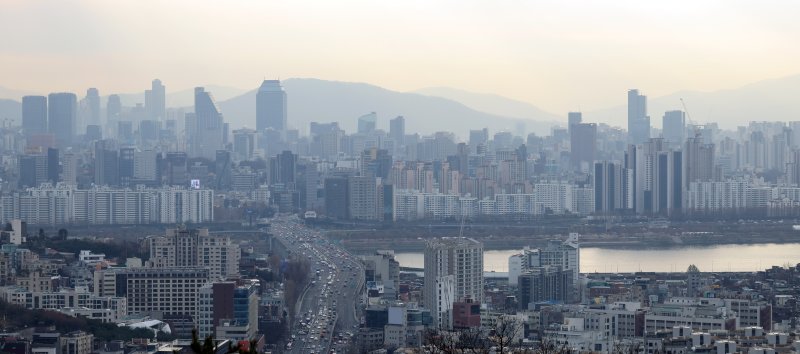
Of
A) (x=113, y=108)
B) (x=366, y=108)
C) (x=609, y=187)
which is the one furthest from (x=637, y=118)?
(x=609, y=187)

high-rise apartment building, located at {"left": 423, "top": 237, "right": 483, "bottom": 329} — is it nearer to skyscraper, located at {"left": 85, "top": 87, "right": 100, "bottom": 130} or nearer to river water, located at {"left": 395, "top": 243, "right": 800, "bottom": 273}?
river water, located at {"left": 395, "top": 243, "right": 800, "bottom": 273}

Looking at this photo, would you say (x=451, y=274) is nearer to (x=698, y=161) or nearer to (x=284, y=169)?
(x=698, y=161)

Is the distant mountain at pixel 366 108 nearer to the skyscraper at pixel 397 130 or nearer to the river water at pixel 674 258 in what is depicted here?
the skyscraper at pixel 397 130

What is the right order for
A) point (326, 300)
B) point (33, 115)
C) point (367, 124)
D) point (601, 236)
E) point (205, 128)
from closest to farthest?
point (326, 300), point (601, 236), point (33, 115), point (205, 128), point (367, 124)

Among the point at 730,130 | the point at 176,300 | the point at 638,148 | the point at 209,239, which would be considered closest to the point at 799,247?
the point at 638,148

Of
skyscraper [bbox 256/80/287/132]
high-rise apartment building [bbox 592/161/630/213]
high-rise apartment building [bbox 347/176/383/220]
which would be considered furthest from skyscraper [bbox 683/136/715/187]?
skyscraper [bbox 256/80/287/132]

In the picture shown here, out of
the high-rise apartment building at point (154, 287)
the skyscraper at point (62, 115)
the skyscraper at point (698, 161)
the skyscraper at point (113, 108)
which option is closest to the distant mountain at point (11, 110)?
the skyscraper at point (62, 115)
